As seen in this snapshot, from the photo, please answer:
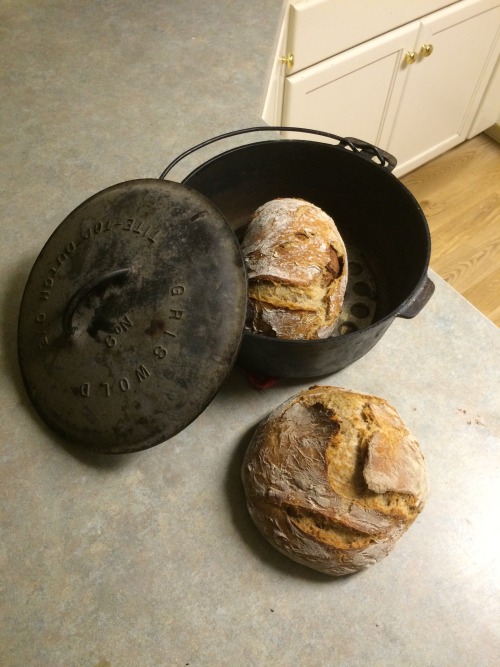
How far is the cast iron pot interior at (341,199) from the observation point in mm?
846

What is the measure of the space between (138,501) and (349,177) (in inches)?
25.5

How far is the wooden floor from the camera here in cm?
200

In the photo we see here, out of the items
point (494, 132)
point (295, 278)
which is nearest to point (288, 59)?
point (295, 278)

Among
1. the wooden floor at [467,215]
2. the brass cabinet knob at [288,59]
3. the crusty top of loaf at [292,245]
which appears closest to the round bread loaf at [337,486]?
the crusty top of loaf at [292,245]

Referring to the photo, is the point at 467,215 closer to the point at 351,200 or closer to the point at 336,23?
the point at 336,23

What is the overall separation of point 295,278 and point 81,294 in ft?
0.99

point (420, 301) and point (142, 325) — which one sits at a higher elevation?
point (142, 325)

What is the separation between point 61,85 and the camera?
1.17 meters

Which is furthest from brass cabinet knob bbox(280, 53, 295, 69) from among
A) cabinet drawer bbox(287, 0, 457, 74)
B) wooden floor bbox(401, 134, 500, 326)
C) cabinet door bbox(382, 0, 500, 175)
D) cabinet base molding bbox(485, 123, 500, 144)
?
cabinet base molding bbox(485, 123, 500, 144)

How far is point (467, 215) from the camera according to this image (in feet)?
7.13

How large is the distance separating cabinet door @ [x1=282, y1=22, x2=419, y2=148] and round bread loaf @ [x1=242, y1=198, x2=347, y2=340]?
0.81 metres

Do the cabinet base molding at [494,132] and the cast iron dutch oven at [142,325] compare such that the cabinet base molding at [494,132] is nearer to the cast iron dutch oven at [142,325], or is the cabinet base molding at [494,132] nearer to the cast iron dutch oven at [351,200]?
the cast iron dutch oven at [351,200]

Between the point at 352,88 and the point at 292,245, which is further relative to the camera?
the point at 352,88

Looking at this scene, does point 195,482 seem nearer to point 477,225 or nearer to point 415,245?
point 415,245
